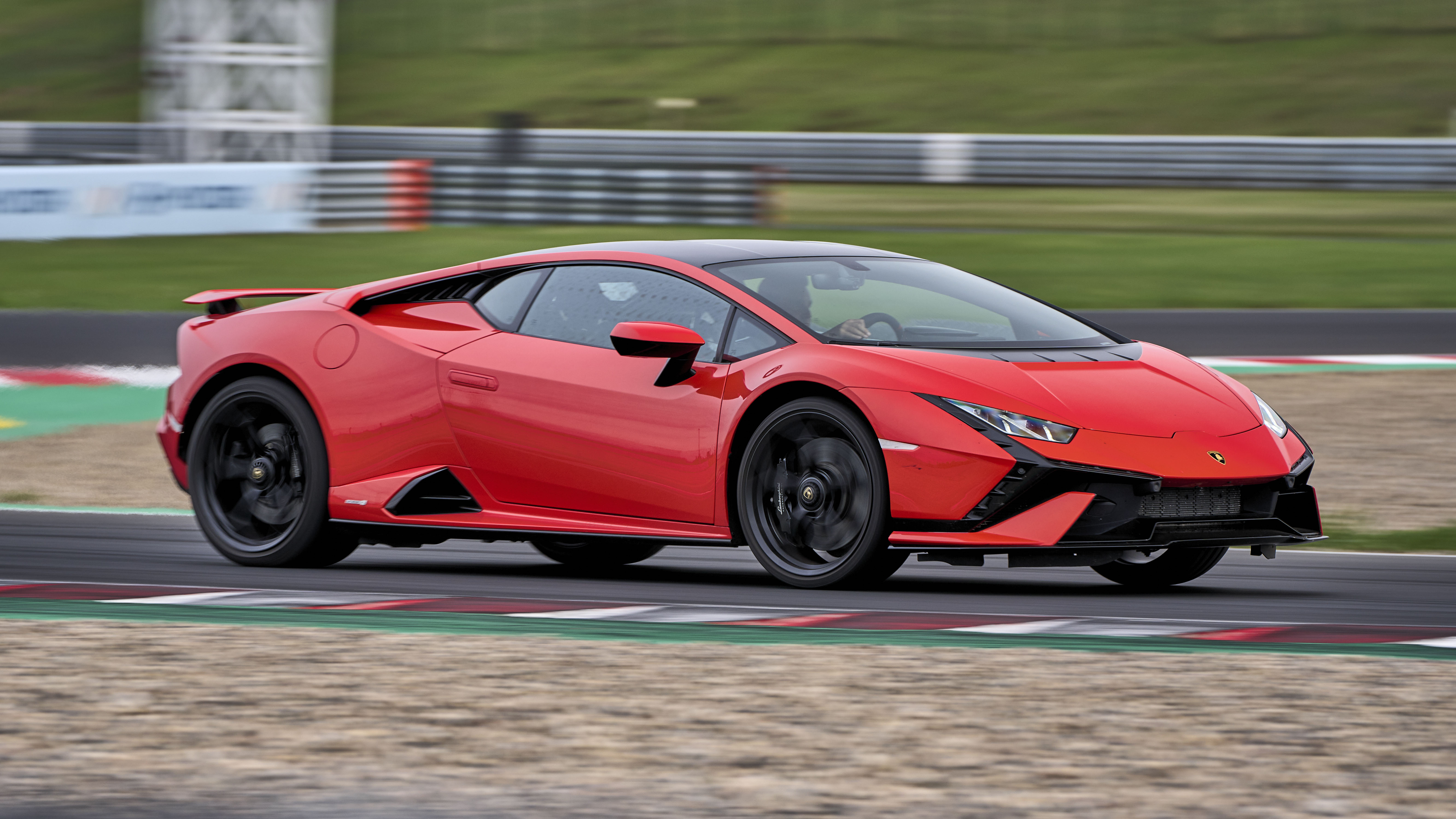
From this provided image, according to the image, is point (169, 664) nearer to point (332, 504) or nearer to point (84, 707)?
point (84, 707)

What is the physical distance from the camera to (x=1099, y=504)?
6344 millimetres

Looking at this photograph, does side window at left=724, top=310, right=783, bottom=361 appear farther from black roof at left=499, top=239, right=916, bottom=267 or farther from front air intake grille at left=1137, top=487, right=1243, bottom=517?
front air intake grille at left=1137, top=487, right=1243, bottom=517

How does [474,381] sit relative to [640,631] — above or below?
above

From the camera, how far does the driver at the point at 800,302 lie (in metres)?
6.88

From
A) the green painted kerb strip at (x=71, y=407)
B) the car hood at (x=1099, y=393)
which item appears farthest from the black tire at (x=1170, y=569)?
the green painted kerb strip at (x=71, y=407)

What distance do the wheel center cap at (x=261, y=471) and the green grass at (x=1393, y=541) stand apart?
4175 millimetres

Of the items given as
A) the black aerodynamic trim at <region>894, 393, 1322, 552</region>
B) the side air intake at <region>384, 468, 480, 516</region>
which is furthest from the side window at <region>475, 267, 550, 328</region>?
the black aerodynamic trim at <region>894, 393, 1322, 552</region>

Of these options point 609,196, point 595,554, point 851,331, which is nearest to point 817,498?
point 851,331

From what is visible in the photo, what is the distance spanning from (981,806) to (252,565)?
4.52 m

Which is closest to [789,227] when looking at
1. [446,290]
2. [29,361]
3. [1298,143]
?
[1298,143]

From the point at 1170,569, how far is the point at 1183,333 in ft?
31.7

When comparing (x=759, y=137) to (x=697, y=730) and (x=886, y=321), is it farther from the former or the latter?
(x=697, y=730)

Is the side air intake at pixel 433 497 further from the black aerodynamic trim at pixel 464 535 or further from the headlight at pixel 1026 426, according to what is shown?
the headlight at pixel 1026 426

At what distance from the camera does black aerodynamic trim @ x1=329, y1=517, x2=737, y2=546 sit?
6.94 metres
